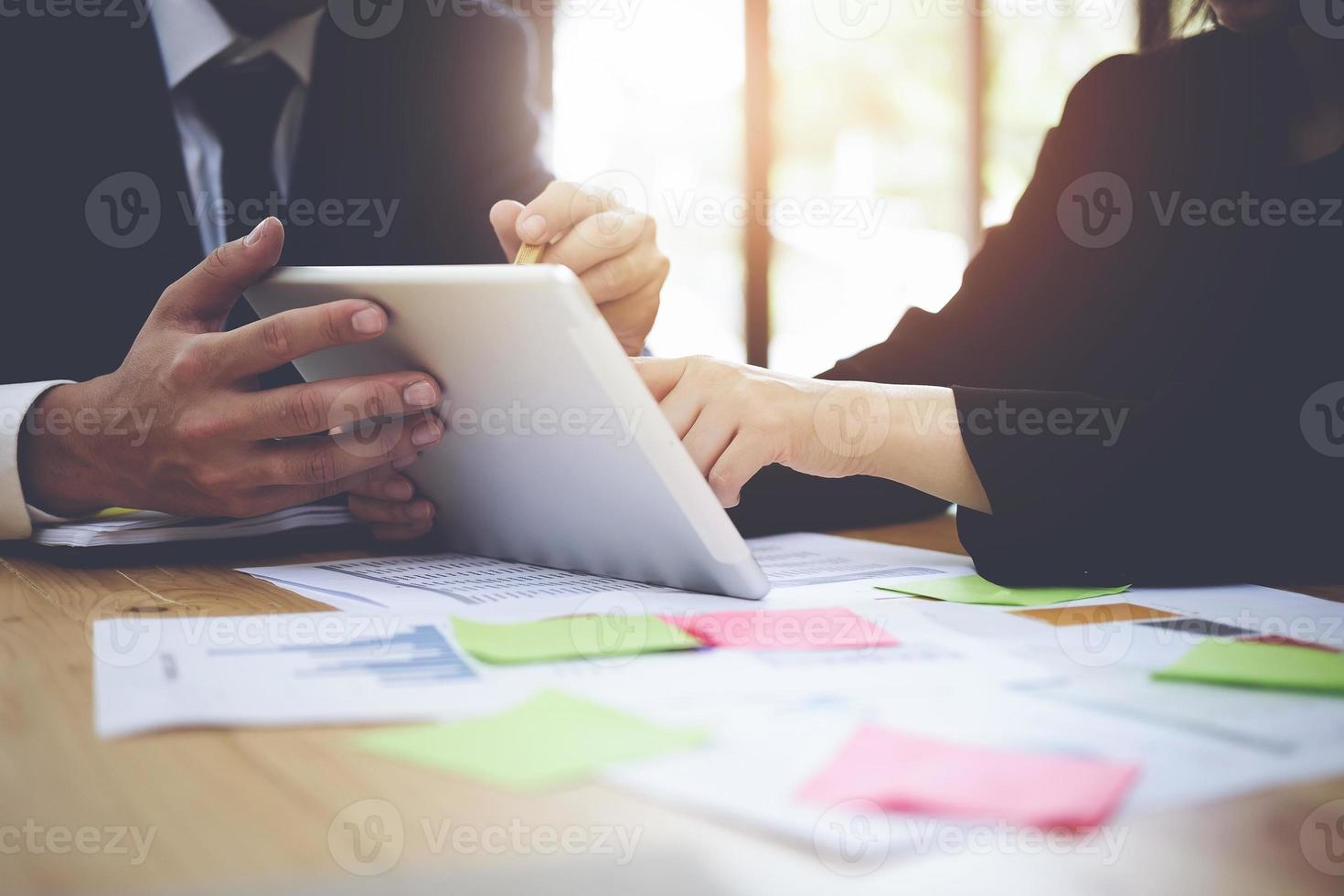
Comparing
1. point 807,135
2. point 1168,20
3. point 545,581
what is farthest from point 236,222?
point 807,135

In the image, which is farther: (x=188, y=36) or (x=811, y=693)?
(x=188, y=36)

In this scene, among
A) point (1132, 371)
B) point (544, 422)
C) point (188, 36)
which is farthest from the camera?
point (188, 36)

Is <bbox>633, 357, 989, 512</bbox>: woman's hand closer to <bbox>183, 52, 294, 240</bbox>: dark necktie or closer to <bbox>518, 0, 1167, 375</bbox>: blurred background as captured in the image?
<bbox>183, 52, 294, 240</bbox>: dark necktie

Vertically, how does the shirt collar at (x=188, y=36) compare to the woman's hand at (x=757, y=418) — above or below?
above

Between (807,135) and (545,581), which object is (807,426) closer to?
(545,581)

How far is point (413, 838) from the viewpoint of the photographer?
30 centimetres

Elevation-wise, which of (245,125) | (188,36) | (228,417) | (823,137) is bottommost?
(228,417)

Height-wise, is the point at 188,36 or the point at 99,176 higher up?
the point at 188,36

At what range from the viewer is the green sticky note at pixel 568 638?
1.59 ft

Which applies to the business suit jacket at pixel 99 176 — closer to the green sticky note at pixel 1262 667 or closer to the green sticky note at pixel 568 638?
the green sticky note at pixel 568 638

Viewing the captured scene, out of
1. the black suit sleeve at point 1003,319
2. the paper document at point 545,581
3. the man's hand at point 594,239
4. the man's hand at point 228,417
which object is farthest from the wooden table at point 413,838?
the black suit sleeve at point 1003,319

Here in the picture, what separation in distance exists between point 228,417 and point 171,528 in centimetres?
15

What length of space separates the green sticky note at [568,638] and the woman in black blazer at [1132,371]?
0.23m

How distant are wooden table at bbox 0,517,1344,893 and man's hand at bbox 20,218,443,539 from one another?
1.12ft
